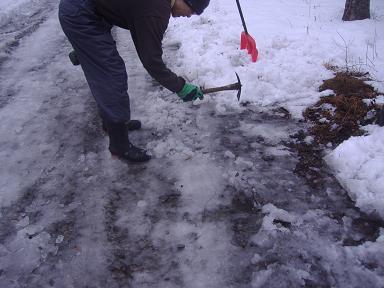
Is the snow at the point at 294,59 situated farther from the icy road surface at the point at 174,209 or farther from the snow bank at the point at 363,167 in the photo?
→ the icy road surface at the point at 174,209

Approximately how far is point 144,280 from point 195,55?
4.18 meters

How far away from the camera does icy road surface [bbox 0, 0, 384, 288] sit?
255 centimetres

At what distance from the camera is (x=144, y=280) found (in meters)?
2.53

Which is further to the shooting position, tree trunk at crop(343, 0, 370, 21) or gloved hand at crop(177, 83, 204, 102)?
tree trunk at crop(343, 0, 370, 21)

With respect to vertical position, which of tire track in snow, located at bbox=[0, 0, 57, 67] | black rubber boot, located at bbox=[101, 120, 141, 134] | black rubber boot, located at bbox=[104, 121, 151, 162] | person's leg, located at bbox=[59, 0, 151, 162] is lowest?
tire track in snow, located at bbox=[0, 0, 57, 67]

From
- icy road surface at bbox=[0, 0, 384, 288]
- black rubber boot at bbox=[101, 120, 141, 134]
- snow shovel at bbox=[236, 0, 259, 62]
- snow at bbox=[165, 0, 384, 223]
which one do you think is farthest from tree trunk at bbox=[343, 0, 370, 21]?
black rubber boot at bbox=[101, 120, 141, 134]

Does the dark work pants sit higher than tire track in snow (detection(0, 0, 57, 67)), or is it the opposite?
the dark work pants

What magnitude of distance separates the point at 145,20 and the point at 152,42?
0.64 feet

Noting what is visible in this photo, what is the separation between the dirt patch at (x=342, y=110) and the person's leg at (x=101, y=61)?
2053 millimetres

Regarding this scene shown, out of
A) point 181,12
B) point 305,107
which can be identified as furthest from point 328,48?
point 181,12

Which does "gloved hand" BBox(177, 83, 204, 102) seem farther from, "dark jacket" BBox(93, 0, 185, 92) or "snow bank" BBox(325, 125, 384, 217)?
"snow bank" BBox(325, 125, 384, 217)

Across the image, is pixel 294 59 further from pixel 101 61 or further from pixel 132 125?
pixel 101 61

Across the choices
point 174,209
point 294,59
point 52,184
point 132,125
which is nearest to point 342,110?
point 294,59

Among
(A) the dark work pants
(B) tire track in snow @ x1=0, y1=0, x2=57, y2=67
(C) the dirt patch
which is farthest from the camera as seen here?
(B) tire track in snow @ x1=0, y1=0, x2=57, y2=67
